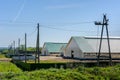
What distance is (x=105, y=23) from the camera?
37469 millimetres

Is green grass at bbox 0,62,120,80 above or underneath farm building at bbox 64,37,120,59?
underneath

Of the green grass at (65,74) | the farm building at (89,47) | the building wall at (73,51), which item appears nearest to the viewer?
the green grass at (65,74)

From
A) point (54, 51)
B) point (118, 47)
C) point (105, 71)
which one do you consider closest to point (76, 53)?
point (118, 47)

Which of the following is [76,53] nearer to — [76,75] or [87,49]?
[87,49]

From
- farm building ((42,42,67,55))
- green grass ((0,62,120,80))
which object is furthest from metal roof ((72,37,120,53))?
green grass ((0,62,120,80))

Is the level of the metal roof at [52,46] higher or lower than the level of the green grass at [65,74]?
higher

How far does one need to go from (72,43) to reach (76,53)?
3447 millimetres

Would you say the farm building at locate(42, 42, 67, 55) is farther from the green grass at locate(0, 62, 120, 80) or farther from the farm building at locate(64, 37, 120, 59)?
the green grass at locate(0, 62, 120, 80)

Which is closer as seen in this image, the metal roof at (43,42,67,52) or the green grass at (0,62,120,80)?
the green grass at (0,62,120,80)

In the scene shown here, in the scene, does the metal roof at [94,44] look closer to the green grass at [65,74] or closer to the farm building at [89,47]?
the farm building at [89,47]

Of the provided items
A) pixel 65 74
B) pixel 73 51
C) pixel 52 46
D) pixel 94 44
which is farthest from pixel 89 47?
pixel 65 74

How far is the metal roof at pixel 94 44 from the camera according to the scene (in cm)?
5959

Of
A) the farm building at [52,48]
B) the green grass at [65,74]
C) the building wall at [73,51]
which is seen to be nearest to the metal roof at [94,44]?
the building wall at [73,51]

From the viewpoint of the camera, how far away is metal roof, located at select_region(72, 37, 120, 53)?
59.6 meters
